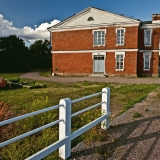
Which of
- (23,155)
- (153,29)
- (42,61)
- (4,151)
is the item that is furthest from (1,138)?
(42,61)

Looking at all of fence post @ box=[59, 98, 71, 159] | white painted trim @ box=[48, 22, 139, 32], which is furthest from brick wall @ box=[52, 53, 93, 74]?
fence post @ box=[59, 98, 71, 159]

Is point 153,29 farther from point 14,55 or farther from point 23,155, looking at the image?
point 14,55

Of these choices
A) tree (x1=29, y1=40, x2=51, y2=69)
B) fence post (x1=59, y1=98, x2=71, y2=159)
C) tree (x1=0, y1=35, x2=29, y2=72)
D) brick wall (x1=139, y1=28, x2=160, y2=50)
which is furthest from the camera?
tree (x1=29, y1=40, x2=51, y2=69)

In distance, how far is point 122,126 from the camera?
5.46m

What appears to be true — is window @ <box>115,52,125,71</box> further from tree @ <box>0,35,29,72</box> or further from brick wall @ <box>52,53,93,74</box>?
tree @ <box>0,35,29,72</box>

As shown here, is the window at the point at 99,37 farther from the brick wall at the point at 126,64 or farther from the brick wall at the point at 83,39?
the brick wall at the point at 126,64

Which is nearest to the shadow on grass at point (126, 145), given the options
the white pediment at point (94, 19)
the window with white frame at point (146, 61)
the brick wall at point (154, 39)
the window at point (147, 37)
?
the white pediment at point (94, 19)

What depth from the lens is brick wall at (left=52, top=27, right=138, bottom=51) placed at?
2409 cm

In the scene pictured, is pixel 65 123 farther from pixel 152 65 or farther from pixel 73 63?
pixel 152 65

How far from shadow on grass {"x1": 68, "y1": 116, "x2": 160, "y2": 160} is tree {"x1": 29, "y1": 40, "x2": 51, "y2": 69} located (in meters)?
44.9

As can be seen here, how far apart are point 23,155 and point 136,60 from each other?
22304mm

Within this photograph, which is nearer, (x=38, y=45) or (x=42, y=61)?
(x=42, y=61)

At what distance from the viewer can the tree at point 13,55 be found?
133 ft

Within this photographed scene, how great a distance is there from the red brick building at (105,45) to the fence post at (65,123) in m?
21.8
